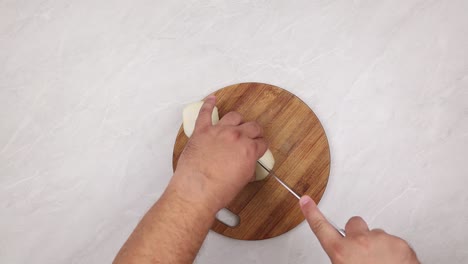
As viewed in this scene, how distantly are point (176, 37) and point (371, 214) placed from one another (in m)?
0.58

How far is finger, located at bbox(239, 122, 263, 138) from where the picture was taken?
700 millimetres

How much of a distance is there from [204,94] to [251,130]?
0.20m

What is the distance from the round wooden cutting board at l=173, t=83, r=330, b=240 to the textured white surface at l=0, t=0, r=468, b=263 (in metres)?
0.08

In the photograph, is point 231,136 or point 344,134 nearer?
point 231,136

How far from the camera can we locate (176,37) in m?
0.87

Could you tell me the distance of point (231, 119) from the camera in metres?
0.72

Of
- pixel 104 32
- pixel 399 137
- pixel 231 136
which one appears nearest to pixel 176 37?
pixel 104 32

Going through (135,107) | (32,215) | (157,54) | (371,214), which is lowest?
(32,215)

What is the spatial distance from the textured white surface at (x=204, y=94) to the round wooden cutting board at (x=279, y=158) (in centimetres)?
8

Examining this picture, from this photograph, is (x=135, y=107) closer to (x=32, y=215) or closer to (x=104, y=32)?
(x=104, y=32)

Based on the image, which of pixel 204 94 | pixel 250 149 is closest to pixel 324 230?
pixel 250 149

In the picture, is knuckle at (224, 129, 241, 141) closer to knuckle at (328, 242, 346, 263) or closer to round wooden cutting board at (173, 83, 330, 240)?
round wooden cutting board at (173, 83, 330, 240)

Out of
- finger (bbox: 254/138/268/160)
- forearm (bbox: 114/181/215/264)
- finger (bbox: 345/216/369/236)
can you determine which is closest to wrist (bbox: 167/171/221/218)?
forearm (bbox: 114/181/215/264)

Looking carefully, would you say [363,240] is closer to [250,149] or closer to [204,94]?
[250,149]
